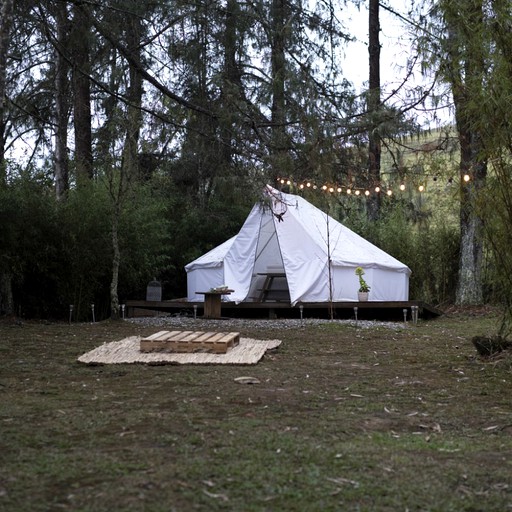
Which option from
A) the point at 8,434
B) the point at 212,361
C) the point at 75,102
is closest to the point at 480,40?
the point at 212,361

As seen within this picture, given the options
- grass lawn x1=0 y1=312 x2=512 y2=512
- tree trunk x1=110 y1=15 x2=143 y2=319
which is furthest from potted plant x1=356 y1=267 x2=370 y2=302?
grass lawn x1=0 y1=312 x2=512 y2=512

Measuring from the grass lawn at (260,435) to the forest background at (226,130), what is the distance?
1849mm

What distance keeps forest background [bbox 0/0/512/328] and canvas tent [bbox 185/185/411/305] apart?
0.80m

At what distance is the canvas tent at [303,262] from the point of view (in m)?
11.4

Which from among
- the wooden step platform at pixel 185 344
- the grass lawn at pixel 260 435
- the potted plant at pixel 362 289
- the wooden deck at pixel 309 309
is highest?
the potted plant at pixel 362 289

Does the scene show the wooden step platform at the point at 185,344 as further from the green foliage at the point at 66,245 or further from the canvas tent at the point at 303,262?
the canvas tent at the point at 303,262

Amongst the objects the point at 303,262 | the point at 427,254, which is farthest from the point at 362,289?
the point at 427,254

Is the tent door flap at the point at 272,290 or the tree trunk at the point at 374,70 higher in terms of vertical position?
the tree trunk at the point at 374,70

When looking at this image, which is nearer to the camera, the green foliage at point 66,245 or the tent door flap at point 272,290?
the green foliage at point 66,245

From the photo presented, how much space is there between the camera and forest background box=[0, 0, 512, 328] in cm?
559

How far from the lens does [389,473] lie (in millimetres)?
2531

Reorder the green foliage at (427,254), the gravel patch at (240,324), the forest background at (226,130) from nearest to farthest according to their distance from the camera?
the forest background at (226,130), the gravel patch at (240,324), the green foliage at (427,254)

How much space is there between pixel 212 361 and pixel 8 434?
101 inches

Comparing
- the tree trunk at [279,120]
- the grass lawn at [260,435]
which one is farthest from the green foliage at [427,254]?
the grass lawn at [260,435]
